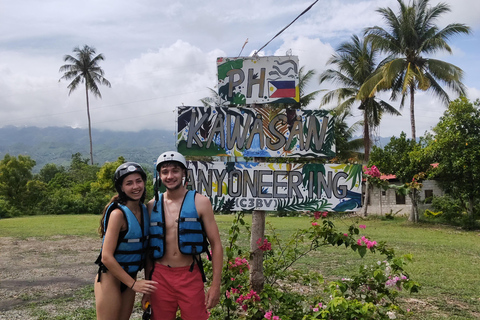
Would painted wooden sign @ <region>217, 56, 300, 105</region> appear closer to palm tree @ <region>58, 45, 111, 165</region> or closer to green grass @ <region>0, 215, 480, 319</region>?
green grass @ <region>0, 215, 480, 319</region>

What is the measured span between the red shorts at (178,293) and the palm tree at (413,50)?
21.2 m

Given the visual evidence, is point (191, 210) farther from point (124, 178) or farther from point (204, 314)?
point (204, 314)

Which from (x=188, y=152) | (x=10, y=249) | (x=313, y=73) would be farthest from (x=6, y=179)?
(x=188, y=152)

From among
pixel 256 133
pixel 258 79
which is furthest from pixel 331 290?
pixel 258 79

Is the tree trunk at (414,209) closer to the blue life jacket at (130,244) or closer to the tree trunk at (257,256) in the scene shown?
the tree trunk at (257,256)

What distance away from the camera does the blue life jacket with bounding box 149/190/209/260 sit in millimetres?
2998

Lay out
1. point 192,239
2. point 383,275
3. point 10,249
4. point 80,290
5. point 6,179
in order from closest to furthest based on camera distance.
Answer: point 192,239, point 383,275, point 80,290, point 10,249, point 6,179

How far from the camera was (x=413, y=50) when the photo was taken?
23359 millimetres

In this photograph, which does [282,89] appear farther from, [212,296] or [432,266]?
[432,266]

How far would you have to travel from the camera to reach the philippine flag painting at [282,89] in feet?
14.7

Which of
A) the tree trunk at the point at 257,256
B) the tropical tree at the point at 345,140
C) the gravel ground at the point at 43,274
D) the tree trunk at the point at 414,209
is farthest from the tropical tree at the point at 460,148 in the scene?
the tree trunk at the point at 257,256

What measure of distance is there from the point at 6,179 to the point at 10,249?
22158 millimetres

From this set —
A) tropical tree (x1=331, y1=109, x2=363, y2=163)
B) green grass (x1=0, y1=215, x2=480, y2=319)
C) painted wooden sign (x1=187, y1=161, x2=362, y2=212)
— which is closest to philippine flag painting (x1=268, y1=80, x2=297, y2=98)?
painted wooden sign (x1=187, y1=161, x2=362, y2=212)

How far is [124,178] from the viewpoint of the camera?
310 centimetres
